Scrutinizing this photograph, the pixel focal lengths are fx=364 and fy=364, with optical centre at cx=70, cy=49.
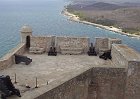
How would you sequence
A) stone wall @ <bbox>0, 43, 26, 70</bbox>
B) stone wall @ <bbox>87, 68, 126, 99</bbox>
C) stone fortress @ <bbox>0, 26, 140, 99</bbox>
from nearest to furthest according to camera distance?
stone fortress @ <bbox>0, 26, 140, 99</bbox> < stone wall @ <bbox>87, 68, 126, 99</bbox> < stone wall @ <bbox>0, 43, 26, 70</bbox>

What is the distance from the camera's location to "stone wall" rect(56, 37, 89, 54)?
22.0m

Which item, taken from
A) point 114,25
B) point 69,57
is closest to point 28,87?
point 69,57

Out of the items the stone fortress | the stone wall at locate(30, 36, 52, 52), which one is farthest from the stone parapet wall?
the stone wall at locate(30, 36, 52, 52)

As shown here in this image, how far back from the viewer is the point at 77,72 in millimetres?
15742

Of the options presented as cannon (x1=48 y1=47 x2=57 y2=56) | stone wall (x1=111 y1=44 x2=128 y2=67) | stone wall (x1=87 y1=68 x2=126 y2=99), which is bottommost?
stone wall (x1=87 y1=68 x2=126 y2=99)

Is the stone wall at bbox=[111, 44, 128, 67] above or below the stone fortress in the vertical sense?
above

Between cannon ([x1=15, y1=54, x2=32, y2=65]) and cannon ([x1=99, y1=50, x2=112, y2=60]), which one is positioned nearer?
cannon ([x1=15, y1=54, x2=32, y2=65])

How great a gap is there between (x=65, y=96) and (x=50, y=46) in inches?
314

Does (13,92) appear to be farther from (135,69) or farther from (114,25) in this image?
(114,25)

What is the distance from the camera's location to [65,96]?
48.0 ft

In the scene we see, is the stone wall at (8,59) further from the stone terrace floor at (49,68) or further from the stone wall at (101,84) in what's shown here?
the stone wall at (101,84)

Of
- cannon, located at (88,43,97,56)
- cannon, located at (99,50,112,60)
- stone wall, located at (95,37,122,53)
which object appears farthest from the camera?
stone wall, located at (95,37,122,53)

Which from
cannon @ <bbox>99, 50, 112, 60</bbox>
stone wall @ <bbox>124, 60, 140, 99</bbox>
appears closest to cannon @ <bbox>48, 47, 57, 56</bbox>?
cannon @ <bbox>99, 50, 112, 60</bbox>

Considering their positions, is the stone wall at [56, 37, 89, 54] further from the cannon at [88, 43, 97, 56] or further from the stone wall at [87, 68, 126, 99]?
the stone wall at [87, 68, 126, 99]
